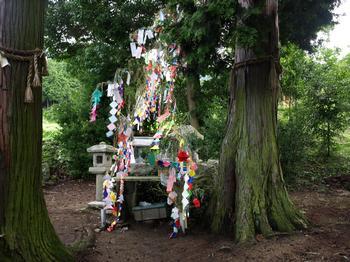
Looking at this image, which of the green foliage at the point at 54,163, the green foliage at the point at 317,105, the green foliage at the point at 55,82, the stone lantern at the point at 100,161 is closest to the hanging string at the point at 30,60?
the stone lantern at the point at 100,161

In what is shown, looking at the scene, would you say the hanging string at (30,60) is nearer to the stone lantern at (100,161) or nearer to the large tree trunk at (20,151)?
the large tree trunk at (20,151)

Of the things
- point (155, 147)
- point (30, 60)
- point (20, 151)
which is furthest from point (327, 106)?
point (20, 151)

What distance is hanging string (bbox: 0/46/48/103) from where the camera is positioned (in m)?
2.76

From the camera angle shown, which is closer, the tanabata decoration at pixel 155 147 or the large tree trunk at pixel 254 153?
the large tree trunk at pixel 254 153

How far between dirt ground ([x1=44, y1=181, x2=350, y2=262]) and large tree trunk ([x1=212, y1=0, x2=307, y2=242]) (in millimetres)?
259

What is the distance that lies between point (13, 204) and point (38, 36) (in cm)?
137

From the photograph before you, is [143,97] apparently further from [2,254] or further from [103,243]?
[2,254]

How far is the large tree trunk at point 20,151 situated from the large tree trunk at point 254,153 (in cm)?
212

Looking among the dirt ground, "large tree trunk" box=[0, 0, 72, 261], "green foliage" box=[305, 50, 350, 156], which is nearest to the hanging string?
"large tree trunk" box=[0, 0, 72, 261]

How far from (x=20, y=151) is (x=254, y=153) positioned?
2.59 meters

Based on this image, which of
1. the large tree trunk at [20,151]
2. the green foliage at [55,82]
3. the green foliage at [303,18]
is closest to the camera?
the large tree trunk at [20,151]

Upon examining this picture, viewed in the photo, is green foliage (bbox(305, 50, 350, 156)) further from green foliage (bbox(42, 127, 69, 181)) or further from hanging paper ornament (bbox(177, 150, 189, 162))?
green foliage (bbox(42, 127, 69, 181))

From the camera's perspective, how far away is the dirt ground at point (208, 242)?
3.46 m

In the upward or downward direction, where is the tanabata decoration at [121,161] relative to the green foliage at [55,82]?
downward
